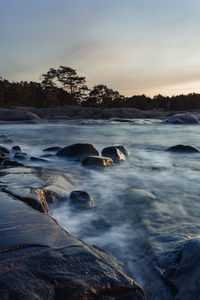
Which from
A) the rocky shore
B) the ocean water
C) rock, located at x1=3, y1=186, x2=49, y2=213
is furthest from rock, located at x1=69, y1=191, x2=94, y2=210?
the rocky shore

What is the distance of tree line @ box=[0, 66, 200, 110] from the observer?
44562 mm

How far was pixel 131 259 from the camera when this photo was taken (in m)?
1.73

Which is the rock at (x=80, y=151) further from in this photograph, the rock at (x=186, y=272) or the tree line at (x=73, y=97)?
the tree line at (x=73, y=97)

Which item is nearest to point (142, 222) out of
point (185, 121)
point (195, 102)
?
point (185, 121)

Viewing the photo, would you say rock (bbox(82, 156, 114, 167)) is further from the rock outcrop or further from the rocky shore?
the rocky shore

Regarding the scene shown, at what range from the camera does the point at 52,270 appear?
44.0 inches

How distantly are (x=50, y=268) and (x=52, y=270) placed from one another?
0.01 metres

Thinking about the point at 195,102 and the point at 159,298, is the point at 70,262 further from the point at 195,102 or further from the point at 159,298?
the point at 195,102

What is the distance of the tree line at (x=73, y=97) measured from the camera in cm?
4456

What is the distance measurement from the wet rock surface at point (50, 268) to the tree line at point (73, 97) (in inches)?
1721

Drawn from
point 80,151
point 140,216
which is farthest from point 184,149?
point 140,216

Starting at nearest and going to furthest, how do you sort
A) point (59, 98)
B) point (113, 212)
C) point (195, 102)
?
point (113, 212)
point (195, 102)
point (59, 98)

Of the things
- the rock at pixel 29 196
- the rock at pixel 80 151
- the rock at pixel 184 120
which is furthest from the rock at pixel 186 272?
the rock at pixel 184 120

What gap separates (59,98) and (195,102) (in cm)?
2450
